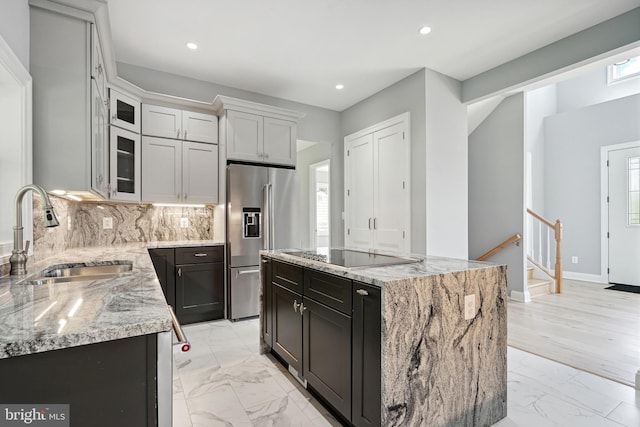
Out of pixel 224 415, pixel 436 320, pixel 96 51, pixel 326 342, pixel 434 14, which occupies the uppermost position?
pixel 434 14

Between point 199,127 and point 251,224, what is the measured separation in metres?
1.28

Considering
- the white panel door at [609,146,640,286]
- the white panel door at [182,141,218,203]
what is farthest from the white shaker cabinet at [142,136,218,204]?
the white panel door at [609,146,640,286]

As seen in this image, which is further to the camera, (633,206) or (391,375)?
(633,206)

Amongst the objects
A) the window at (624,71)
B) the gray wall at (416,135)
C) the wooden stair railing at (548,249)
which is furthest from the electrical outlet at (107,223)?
the window at (624,71)

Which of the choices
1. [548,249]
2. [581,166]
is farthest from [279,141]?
[581,166]

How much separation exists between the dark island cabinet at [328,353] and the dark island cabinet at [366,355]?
6 centimetres

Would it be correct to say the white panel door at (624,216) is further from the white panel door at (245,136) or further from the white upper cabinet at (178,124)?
the white upper cabinet at (178,124)

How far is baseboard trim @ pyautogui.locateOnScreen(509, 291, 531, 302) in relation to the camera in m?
4.25

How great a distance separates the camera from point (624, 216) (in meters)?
5.30

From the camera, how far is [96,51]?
2.30 meters

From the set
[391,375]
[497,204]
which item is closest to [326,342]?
[391,375]

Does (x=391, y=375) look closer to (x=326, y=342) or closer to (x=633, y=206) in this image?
(x=326, y=342)

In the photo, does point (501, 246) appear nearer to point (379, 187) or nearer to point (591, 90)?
point (379, 187)

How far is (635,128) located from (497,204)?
2937mm
